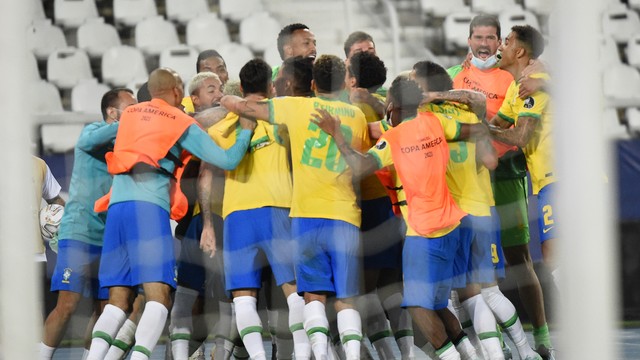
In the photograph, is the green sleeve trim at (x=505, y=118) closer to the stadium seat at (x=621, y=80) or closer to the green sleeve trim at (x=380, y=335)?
the green sleeve trim at (x=380, y=335)

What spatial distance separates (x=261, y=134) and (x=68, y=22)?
2982mm

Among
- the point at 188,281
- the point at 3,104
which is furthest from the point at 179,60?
the point at 3,104

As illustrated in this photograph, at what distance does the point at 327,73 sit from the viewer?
461 centimetres

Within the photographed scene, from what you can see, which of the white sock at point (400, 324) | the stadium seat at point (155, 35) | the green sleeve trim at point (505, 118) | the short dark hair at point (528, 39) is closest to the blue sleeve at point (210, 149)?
the white sock at point (400, 324)

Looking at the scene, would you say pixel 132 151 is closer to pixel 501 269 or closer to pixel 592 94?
pixel 501 269

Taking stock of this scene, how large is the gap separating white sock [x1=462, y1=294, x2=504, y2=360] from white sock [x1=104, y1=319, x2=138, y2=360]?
1.38m

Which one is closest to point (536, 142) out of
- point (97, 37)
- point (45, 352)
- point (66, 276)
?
point (66, 276)

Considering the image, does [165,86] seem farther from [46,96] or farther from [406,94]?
[46,96]

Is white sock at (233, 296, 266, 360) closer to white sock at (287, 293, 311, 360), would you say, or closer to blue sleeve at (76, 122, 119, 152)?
white sock at (287, 293, 311, 360)

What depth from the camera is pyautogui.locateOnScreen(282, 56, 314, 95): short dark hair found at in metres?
4.73

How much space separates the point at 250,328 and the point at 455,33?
3519 mm

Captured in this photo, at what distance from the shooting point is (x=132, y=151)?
4621 millimetres

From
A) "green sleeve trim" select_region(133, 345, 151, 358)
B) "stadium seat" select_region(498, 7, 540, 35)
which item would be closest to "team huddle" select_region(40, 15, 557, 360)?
Result: "green sleeve trim" select_region(133, 345, 151, 358)

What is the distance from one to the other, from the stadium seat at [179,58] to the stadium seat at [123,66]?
164 mm
